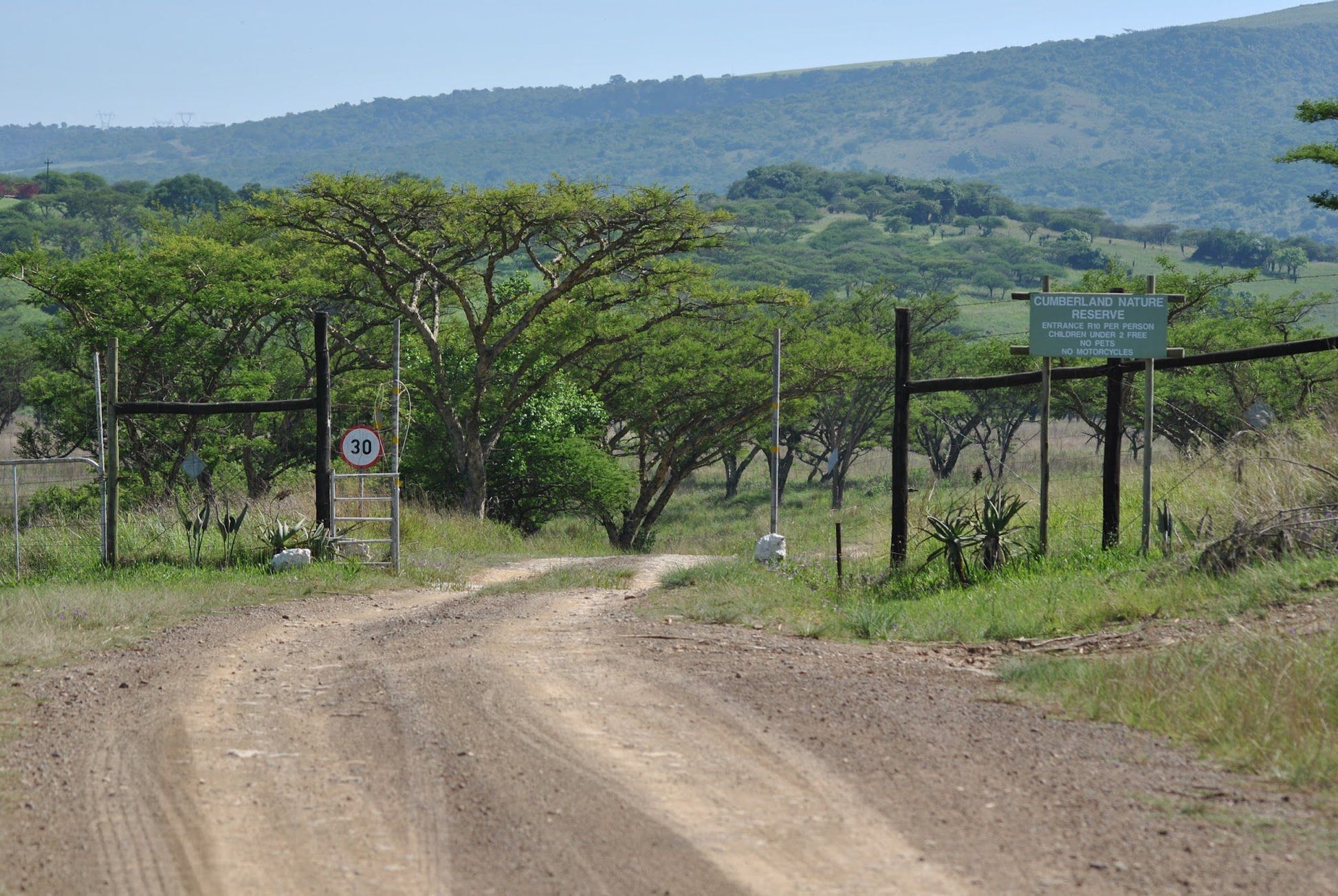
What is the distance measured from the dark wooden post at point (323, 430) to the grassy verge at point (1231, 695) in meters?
9.53

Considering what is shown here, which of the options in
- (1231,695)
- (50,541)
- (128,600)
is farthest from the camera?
(50,541)

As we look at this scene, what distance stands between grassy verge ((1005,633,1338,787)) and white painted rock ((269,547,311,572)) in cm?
921

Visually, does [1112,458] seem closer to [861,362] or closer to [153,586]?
[153,586]

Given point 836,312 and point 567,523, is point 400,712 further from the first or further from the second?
point 836,312

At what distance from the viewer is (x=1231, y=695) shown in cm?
707

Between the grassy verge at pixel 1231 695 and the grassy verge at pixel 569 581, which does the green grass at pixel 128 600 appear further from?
the grassy verge at pixel 1231 695

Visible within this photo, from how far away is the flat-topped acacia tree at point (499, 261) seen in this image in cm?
2980

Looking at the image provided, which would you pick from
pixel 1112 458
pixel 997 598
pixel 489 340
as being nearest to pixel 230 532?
pixel 997 598

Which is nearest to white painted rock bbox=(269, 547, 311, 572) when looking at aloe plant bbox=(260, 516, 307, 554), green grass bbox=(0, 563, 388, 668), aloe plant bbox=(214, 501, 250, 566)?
green grass bbox=(0, 563, 388, 668)

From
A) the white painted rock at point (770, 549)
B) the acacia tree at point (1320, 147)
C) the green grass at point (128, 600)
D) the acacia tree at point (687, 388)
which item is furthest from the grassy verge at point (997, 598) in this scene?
the acacia tree at point (687, 388)

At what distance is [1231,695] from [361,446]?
1045cm

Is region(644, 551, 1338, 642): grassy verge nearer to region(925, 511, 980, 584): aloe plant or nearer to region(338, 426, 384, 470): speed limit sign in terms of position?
region(925, 511, 980, 584): aloe plant

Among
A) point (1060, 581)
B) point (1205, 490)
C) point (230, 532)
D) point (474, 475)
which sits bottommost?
point (474, 475)

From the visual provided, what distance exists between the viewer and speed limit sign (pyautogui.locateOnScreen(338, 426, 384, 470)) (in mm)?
14867
